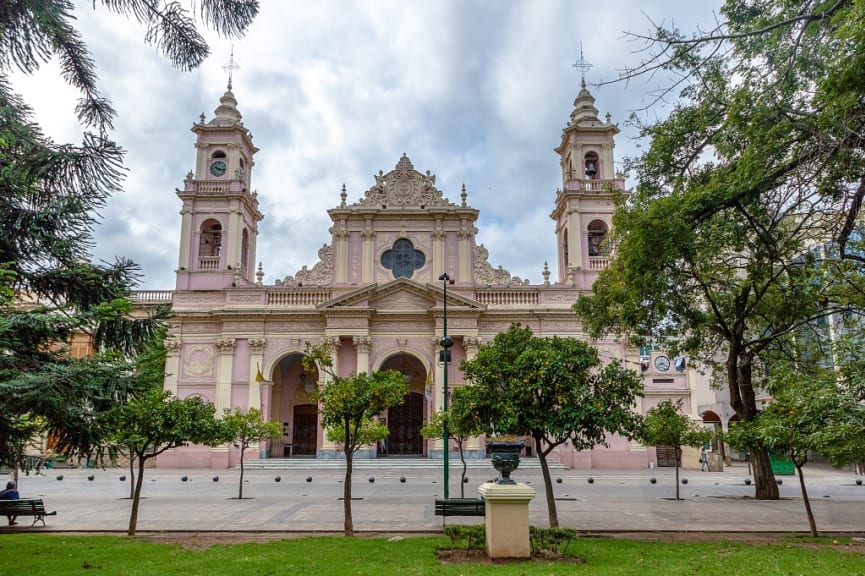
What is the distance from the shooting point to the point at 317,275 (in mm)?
36906

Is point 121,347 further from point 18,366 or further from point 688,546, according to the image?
point 688,546

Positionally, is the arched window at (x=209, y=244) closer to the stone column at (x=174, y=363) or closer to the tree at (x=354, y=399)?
the stone column at (x=174, y=363)

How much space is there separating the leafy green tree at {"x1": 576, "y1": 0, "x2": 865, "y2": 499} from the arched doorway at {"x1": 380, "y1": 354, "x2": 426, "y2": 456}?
1696 centimetres

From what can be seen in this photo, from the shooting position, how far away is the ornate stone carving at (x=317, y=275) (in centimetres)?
3669

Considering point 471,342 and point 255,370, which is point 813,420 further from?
point 255,370

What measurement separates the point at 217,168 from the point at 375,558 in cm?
3336

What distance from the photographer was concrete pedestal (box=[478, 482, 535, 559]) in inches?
362

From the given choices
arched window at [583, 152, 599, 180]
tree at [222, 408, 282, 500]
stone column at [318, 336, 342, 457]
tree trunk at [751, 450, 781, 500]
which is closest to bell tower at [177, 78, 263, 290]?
stone column at [318, 336, 342, 457]

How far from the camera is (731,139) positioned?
1224cm

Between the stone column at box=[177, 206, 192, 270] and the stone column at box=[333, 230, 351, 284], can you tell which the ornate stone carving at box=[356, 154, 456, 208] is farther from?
the stone column at box=[177, 206, 192, 270]

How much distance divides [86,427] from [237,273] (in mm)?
29142

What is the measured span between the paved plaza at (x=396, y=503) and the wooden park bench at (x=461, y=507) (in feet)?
→ 1.41

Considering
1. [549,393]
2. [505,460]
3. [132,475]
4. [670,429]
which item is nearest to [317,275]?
[132,475]

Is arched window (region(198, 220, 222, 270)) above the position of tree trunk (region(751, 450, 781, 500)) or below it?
above
